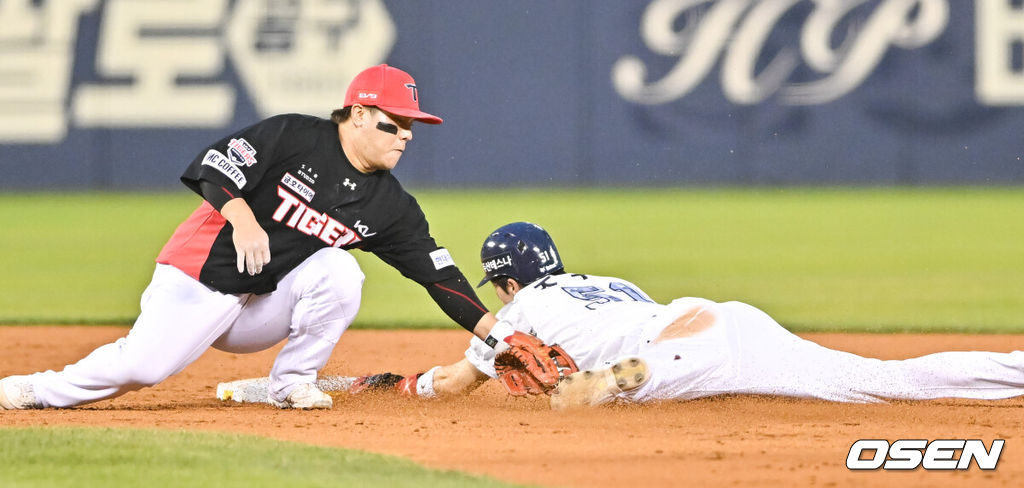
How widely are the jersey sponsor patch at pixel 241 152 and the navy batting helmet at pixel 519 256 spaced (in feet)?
3.17

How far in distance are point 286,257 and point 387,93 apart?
0.70 meters

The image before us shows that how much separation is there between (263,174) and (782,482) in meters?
2.25

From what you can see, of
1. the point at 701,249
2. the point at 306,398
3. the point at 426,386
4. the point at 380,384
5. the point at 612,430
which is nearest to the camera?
the point at 612,430

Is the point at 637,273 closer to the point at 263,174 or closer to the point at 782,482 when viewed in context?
the point at 263,174

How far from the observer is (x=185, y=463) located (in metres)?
3.94

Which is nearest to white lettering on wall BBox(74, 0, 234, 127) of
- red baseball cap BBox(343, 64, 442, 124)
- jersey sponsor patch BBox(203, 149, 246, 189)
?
red baseball cap BBox(343, 64, 442, 124)

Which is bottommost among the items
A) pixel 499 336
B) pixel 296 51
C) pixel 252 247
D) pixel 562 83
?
pixel 562 83

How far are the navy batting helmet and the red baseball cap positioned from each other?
1.94ft

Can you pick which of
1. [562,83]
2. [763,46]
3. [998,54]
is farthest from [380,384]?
[998,54]

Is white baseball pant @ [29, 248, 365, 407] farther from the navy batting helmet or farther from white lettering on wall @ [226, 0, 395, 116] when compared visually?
white lettering on wall @ [226, 0, 395, 116]

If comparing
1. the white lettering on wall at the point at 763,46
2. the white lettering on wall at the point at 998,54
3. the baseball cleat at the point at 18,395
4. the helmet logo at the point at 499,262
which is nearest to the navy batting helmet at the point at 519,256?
the helmet logo at the point at 499,262

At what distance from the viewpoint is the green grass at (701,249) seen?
9.08 m

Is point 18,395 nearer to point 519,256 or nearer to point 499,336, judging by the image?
point 499,336

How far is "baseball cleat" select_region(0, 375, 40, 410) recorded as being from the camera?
4.95 m
